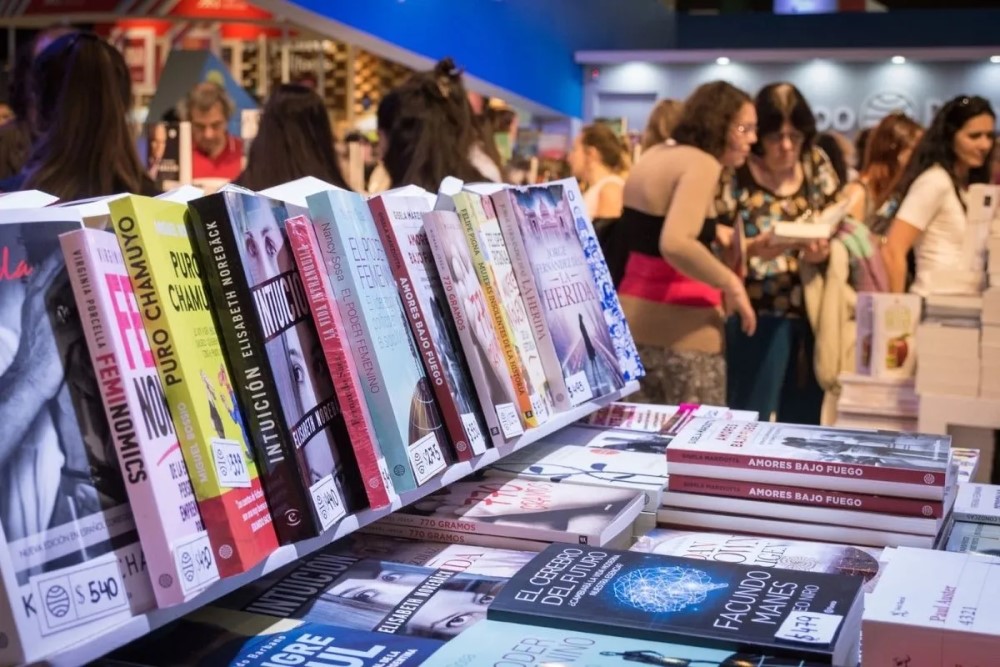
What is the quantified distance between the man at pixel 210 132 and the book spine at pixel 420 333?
145 inches

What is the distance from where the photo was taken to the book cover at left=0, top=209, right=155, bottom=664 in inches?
38.3

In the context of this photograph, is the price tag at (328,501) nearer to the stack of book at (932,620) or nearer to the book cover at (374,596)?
the book cover at (374,596)

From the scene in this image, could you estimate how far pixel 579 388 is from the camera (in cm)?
193

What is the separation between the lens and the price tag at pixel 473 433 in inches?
62.0

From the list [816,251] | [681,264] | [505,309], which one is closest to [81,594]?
[505,309]

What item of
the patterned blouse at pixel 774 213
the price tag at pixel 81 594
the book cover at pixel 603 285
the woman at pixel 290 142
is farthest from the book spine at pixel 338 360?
the patterned blouse at pixel 774 213

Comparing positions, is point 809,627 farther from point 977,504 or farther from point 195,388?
point 977,504

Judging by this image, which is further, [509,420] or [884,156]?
[884,156]

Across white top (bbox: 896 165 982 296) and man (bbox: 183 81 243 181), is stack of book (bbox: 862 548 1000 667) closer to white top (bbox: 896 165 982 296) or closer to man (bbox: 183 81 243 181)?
white top (bbox: 896 165 982 296)

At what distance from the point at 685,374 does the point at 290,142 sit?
1.45 m

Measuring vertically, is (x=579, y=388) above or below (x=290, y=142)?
below

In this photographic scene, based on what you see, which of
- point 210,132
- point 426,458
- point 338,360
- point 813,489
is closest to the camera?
point 338,360

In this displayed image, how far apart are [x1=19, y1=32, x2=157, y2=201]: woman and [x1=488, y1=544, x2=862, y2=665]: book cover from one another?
1.65 metres

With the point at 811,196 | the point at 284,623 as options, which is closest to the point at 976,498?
the point at 284,623
